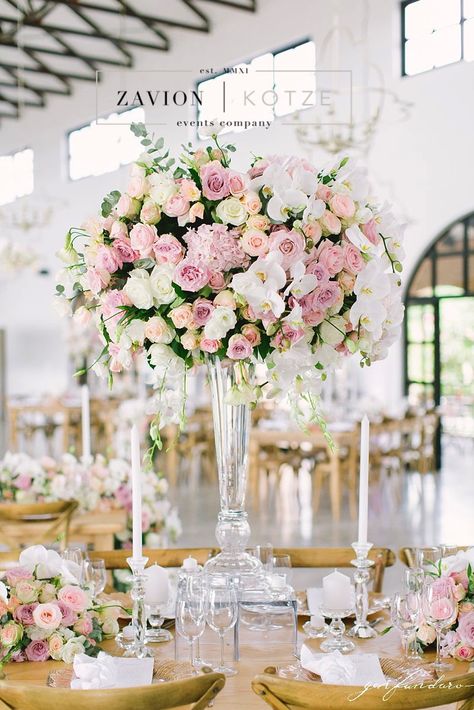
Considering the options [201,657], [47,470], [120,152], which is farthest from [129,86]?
[47,470]

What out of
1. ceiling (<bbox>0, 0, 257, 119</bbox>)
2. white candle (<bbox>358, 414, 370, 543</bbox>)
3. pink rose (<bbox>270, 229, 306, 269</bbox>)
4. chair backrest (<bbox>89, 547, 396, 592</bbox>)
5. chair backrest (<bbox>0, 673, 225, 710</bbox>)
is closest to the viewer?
chair backrest (<bbox>0, 673, 225, 710</bbox>)

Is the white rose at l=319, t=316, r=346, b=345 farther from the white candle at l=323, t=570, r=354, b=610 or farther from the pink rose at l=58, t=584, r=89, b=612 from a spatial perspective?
the pink rose at l=58, t=584, r=89, b=612

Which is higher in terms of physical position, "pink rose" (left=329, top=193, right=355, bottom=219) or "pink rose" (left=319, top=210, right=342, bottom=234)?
"pink rose" (left=329, top=193, right=355, bottom=219)

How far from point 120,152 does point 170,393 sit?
741mm

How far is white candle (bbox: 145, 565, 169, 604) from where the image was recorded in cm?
251

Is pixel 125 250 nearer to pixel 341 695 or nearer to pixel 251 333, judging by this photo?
pixel 251 333

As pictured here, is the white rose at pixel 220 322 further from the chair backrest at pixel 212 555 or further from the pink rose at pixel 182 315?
the chair backrest at pixel 212 555

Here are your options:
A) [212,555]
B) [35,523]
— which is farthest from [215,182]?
[35,523]

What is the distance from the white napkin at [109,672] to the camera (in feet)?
6.28

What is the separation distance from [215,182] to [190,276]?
245mm

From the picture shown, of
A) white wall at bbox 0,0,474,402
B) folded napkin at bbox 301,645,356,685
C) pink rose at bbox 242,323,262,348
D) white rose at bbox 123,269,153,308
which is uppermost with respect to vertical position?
white wall at bbox 0,0,474,402

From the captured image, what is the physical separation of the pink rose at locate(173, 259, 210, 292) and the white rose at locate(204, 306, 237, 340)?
74 millimetres

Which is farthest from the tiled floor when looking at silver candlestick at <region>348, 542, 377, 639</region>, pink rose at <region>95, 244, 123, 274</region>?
pink rose at <region>95, 244, 123, 274</region>

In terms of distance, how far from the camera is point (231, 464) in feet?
7.64
